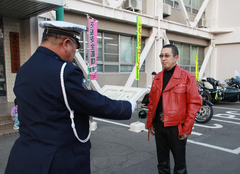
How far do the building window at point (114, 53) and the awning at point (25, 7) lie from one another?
110 inches

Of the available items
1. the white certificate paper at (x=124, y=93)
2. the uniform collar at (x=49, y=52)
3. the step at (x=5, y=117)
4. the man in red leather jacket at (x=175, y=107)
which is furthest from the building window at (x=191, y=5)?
the uniform collar at (x=49, y=52)

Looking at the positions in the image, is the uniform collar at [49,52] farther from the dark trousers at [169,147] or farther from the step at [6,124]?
the step at [6,124]

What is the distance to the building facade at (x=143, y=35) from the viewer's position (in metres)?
7.82

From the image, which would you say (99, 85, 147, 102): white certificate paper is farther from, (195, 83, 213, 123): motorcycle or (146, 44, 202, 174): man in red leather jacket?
(195, 83, 213, 123): motorcycle

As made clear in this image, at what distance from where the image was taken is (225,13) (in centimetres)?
1614

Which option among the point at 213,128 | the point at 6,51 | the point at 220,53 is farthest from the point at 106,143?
the point at 220,53

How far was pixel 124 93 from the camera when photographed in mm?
1924

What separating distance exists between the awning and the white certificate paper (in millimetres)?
4844

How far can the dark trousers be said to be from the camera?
2471mm

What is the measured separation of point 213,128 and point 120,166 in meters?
3.83

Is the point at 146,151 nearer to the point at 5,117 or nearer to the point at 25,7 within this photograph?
the point at 5,117

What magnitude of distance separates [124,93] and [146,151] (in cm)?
279

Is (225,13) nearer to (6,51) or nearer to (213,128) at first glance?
(213,128)

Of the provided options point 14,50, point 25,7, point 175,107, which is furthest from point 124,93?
point 14,50
